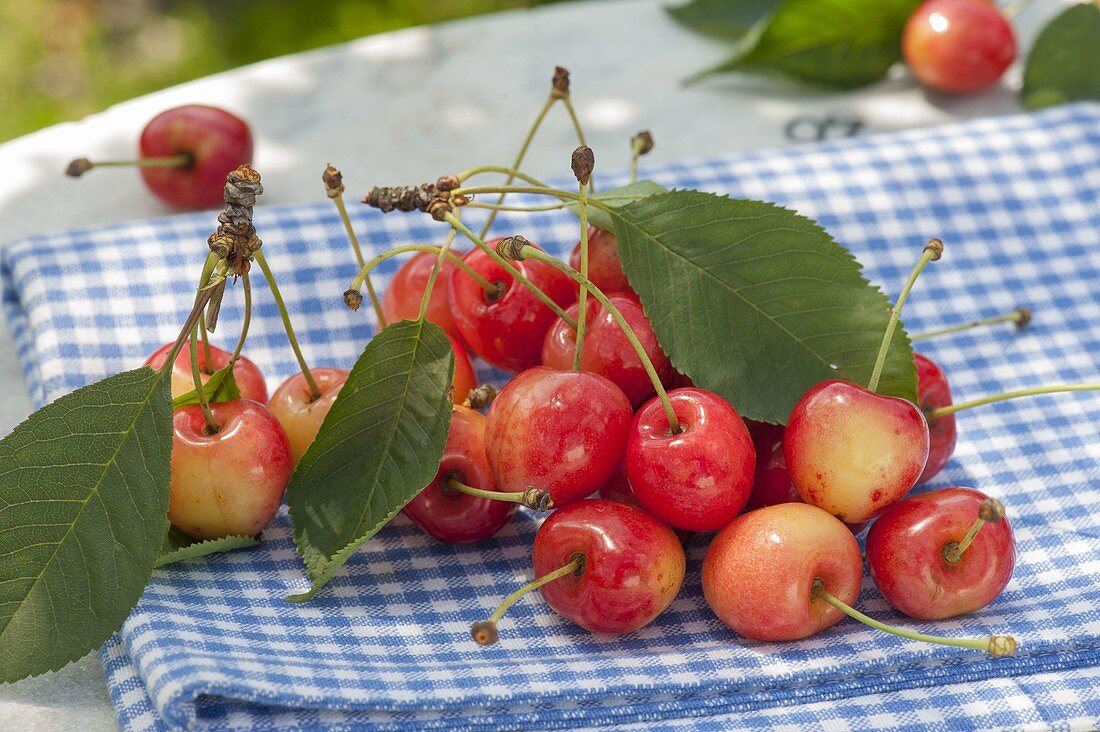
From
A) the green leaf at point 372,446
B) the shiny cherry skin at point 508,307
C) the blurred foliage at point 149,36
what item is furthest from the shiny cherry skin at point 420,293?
the blurred foliage at point 149,36

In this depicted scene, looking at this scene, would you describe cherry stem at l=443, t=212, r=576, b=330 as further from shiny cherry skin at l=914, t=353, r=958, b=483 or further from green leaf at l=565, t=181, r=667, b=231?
shiny cherry skin at l=914, t=353, r=958, b=483

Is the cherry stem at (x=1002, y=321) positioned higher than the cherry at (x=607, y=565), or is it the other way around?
the cherry at (x=607, y=565)

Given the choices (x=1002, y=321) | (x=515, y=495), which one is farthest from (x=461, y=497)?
(x=1002, y=321)

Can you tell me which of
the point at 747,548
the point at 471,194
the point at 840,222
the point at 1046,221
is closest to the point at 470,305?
the point at 471,194

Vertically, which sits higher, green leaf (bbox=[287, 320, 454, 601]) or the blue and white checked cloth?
green leaf (bbox=[287, 320, 454, 601])

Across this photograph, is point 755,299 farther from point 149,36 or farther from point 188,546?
point 149,36

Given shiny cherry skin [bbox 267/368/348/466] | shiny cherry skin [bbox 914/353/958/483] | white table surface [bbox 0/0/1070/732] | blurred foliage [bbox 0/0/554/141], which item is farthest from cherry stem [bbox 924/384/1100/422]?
blurred foliage [bbox 0/0/554/141]

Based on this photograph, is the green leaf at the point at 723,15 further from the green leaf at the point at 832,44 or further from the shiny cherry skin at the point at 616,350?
the shiny cherry skin at the point at 616,350
